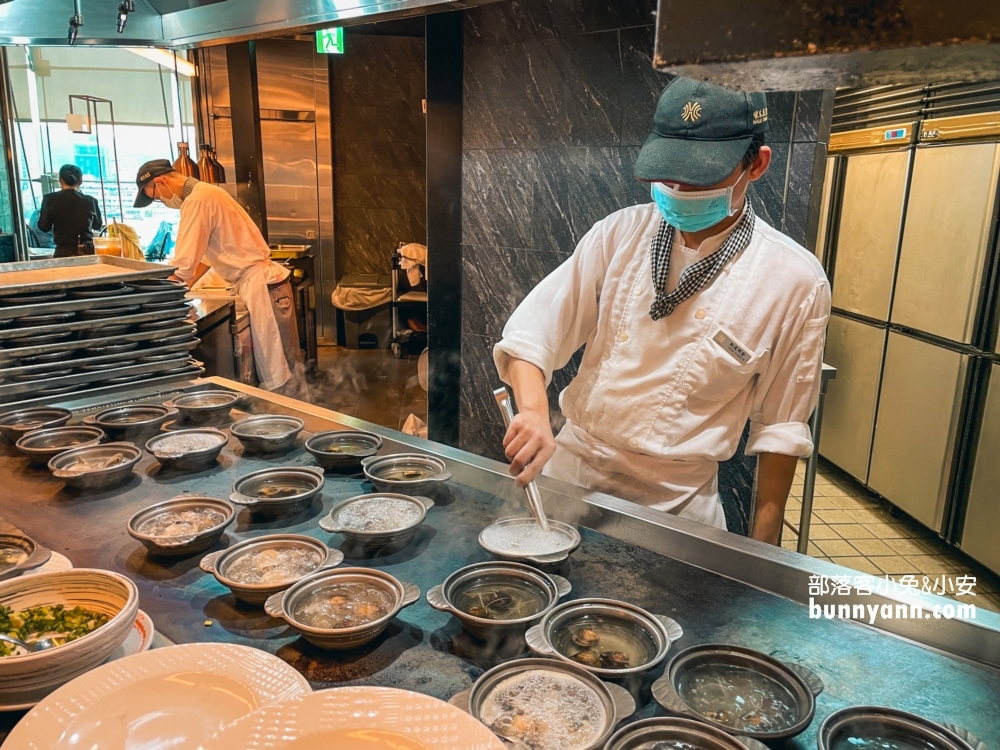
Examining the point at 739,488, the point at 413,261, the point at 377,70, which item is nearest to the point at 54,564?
the point at 739,488

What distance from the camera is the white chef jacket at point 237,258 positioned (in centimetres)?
542

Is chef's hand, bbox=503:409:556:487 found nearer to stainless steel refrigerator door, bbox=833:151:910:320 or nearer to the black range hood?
the black range hood

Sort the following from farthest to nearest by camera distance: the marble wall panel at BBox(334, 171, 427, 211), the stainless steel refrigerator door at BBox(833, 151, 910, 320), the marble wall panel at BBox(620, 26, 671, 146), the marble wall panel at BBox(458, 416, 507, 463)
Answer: the marble wall panel at BBox(334, 171, 427, 211), the stainless steel refrigerator door at BBox(833, 151, 910, 320), the marble wall panel at BBox(458, 416, 507, 463), the marble wall panel at BBox(620, 26, 671, 146)

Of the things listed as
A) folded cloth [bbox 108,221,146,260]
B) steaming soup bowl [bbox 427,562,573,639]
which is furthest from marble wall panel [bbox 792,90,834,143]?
folded cloth [bbox 108,221,146,260]

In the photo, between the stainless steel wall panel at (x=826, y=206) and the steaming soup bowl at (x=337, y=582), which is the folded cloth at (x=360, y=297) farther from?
the steaming soup bowl at (x=337, y=582)

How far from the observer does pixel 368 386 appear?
798cm

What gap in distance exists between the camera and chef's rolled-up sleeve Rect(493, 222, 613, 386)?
2.13 metres

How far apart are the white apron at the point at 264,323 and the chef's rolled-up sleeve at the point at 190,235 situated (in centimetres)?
59

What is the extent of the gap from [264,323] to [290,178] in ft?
13.9

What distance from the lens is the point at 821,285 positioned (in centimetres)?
191

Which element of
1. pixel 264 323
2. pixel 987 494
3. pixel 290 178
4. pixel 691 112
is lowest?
pixel 987 494

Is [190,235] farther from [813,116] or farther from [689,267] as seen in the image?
[689,267]

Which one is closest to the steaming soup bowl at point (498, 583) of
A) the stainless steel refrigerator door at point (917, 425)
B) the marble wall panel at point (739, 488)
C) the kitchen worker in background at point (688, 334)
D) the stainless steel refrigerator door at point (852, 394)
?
the kitchen worker in background at point (688, 334)

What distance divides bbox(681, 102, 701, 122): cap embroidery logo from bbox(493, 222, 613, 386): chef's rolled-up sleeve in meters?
0.47
